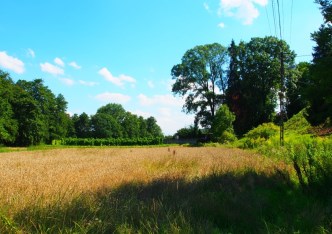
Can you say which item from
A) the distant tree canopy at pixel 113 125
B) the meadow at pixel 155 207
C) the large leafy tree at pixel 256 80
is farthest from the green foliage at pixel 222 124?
the distant tree canopy at pixel 113 125

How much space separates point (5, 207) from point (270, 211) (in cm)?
452

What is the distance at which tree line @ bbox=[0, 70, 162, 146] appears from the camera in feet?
223

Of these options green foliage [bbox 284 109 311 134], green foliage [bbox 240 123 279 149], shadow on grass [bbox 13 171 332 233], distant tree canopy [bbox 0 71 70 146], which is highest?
distant tree canopy [bbox 0 71 70 146]

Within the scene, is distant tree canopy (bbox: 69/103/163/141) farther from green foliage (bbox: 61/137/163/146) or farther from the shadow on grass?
the shadow on grass

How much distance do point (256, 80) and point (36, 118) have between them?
4167cm

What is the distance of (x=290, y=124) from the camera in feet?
141

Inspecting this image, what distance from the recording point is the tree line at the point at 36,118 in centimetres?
6788

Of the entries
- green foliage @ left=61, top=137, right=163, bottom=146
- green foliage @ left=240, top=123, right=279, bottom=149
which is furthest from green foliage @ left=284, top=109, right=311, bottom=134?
green foliage @ left=61, top=137, right=163, bottom=146

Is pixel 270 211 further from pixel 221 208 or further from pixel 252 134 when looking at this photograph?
pixel 252 134

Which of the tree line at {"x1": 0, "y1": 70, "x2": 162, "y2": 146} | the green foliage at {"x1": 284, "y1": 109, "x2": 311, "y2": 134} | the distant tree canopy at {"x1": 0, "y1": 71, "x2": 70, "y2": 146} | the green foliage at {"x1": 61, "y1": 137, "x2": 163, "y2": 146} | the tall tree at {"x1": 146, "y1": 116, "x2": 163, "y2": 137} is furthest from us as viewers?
the tall tree at {"x1": 146, "y1": 116, "x2": 163, "y2": 137}

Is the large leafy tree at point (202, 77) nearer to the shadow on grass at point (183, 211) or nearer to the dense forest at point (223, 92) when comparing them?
the dense forest at point (223, 92)

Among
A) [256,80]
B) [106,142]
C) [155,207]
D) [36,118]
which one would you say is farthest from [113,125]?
[155,207]

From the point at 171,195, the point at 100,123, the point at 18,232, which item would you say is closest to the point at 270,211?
the point at 171,195

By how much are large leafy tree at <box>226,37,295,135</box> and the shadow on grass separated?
179 ft
